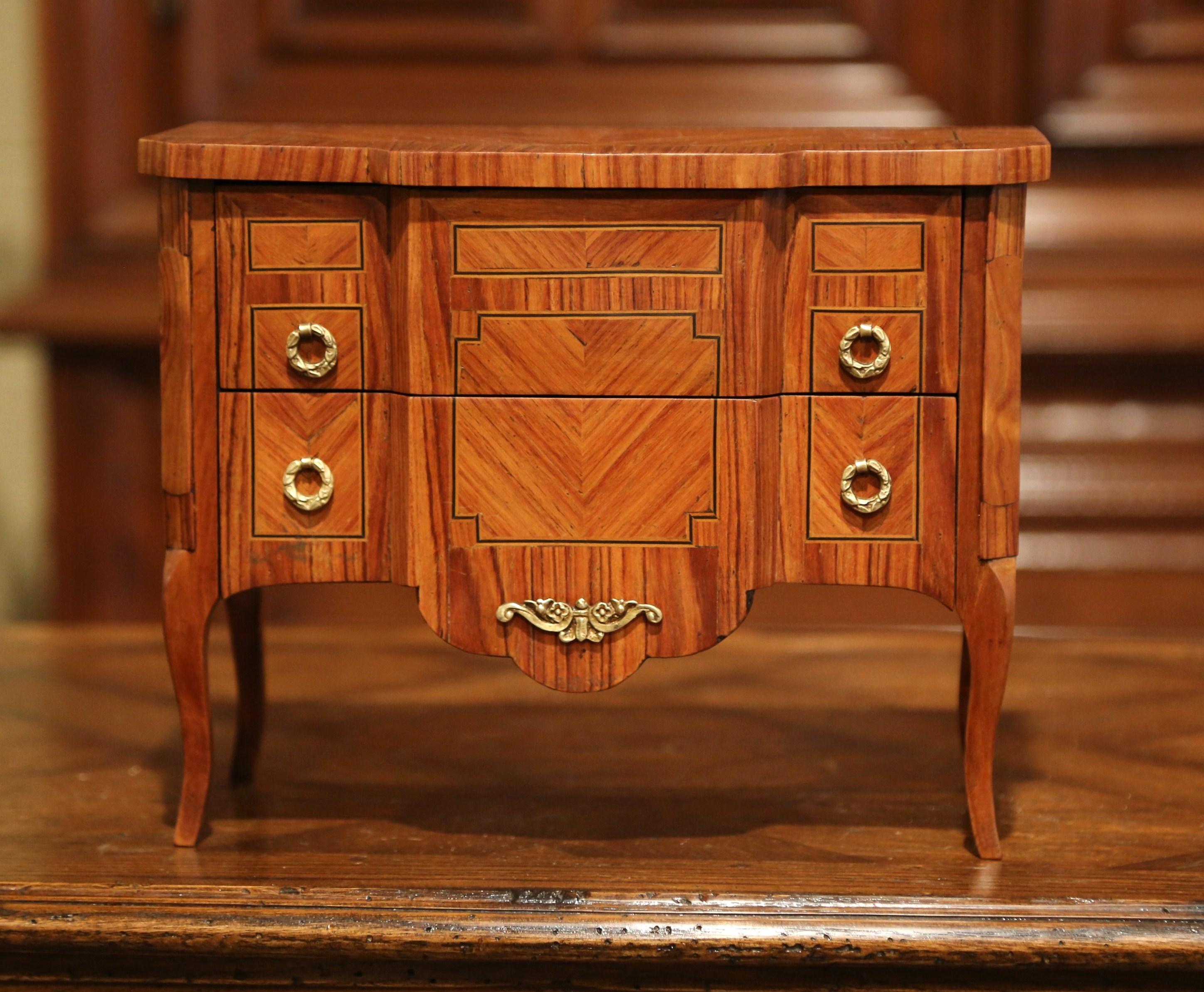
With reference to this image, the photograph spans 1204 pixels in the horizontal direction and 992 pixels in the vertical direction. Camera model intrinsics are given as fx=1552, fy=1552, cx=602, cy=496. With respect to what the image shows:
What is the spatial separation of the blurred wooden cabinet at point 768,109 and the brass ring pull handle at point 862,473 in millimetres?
1009

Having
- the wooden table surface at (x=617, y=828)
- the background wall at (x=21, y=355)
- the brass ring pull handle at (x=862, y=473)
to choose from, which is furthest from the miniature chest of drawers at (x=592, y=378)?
the background wall at (x=21, y=355)

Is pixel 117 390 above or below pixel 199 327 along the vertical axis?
below

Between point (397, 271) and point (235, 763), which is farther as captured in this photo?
point (235, 763)

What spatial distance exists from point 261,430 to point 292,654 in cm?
89

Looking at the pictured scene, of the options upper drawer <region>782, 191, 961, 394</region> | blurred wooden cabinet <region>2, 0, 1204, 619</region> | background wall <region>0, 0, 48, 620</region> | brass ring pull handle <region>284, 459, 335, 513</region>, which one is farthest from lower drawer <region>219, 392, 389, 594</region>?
background wall <region>0, 0, 48, 620</region>

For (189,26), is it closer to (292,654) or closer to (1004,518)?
(292,654)

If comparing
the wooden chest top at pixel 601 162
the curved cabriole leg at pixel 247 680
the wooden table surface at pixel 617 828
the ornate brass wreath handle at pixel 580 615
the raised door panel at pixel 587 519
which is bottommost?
the wooden table surface at pixel 617 828

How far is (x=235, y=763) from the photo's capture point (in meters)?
1.87

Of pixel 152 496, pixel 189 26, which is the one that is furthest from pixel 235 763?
pixel 189 26

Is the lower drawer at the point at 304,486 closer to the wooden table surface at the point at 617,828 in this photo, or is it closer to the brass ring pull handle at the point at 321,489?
the brass ring pull handle at the point at 321,489

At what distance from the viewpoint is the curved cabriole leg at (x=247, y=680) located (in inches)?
73.6

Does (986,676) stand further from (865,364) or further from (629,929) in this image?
(629,929)

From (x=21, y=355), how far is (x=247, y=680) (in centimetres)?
110

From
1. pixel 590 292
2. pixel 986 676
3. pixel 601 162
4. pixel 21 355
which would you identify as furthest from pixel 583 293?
pixel 21 355
